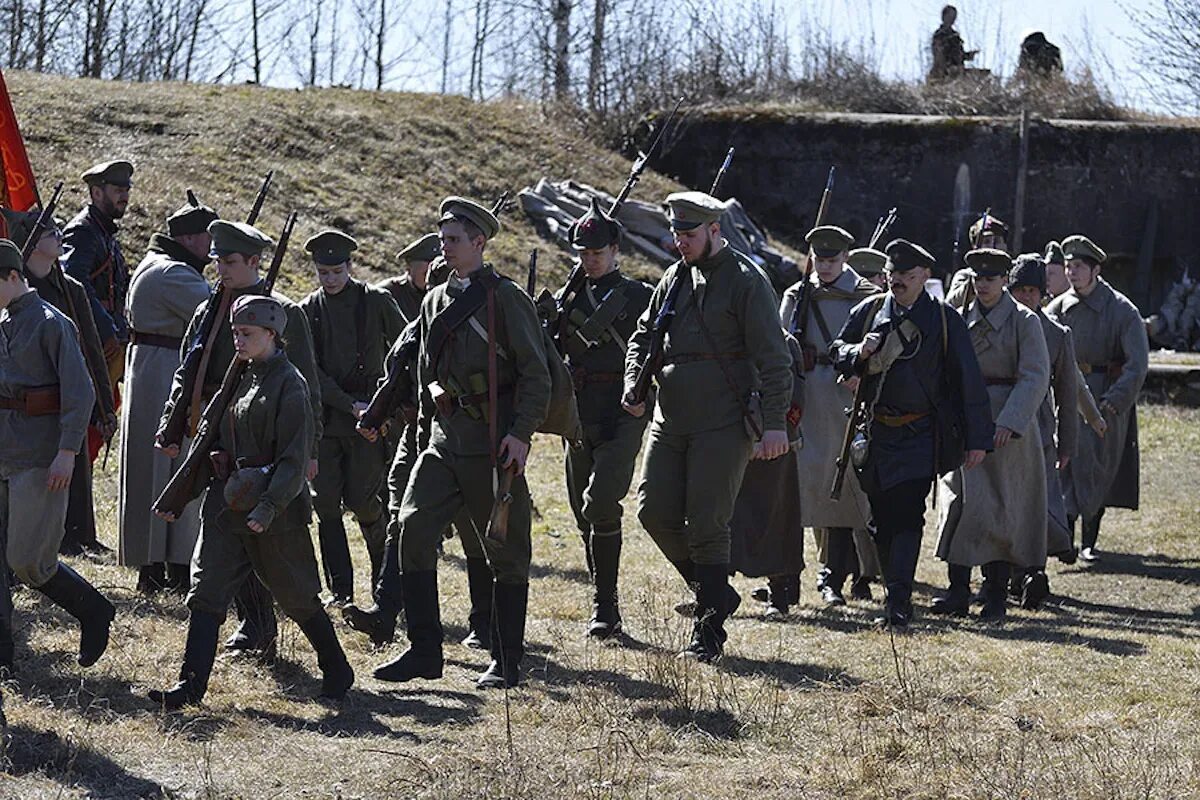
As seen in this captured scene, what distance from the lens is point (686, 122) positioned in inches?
1017

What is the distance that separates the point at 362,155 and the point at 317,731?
1727 centimetres

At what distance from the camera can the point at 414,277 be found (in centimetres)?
991

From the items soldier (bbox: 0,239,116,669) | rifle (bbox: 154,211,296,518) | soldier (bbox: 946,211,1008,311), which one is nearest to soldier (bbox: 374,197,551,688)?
rifle (bbox: 154,211,296,518)

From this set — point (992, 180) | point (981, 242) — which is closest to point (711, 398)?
point (981, 242)

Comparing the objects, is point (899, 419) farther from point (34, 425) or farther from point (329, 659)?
point (34, 425)

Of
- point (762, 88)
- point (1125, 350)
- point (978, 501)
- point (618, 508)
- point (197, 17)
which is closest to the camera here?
point (618, 508)

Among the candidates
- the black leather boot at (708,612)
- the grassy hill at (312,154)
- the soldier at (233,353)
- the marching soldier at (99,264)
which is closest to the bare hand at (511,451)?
the soldier at (233,353)

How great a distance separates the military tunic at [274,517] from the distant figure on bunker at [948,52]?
22.6 meters

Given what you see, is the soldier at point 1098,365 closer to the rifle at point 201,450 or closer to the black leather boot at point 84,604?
the rifle at point 201,450

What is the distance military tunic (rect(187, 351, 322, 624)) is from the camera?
654cm

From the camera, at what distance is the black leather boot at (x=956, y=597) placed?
9.47m

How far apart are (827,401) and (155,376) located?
12.7 ft

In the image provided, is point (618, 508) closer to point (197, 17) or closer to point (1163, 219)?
point (1163, 219)

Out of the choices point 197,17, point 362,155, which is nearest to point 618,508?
point 362,155
